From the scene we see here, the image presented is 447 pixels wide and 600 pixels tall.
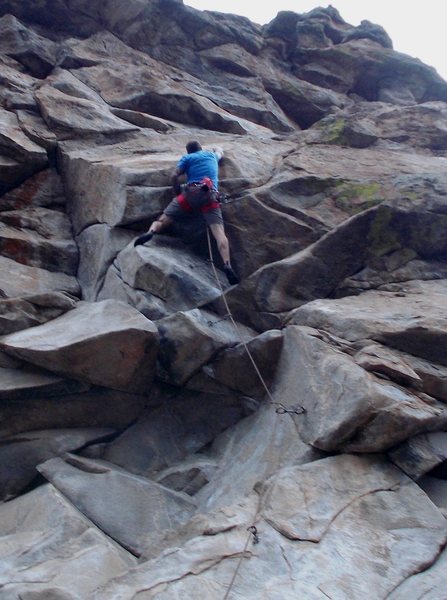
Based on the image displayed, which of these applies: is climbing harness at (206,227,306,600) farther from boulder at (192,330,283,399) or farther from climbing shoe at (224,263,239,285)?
climbing shoe at (224,263,239,285)

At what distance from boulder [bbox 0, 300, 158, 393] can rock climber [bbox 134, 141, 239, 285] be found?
225 cm

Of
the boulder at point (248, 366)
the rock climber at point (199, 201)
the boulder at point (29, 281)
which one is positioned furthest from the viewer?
the rock climber at point (199, 201)

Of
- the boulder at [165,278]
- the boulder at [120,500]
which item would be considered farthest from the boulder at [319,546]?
the boulder at [165,278]

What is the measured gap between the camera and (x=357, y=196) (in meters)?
12.2

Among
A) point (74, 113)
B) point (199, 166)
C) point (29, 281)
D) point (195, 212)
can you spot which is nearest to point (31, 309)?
point (29, 281)

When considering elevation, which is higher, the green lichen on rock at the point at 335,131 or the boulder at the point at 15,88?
the green lichen on rock at the point at 335,131

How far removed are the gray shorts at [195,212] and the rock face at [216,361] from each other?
0.25 m

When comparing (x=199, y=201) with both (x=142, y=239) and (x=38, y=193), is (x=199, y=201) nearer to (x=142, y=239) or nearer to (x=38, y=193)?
(x=142, y=239)

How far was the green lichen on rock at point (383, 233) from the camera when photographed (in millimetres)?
11039

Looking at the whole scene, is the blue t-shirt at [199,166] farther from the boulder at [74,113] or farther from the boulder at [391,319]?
the boulder at [74,113]

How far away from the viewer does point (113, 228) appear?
37.6ft

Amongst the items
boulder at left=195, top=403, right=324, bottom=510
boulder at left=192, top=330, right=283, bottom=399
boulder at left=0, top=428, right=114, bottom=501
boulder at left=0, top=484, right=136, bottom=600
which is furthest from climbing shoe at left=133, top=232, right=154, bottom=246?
boulder at left=0, top=484, right=136, bottom=600

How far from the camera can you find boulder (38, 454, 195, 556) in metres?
7.51

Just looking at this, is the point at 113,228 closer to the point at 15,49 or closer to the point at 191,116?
the point at 191,116
